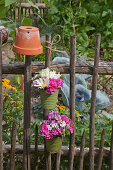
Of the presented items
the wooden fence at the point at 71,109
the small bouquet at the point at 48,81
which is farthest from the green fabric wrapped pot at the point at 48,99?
the wooden fence at the point at 71,109

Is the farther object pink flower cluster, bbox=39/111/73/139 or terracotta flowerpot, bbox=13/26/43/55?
pink flower cluster, bbox=39/111/73/139

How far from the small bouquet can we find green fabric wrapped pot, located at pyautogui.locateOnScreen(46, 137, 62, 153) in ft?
1.41

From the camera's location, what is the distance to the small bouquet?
89.8 inches

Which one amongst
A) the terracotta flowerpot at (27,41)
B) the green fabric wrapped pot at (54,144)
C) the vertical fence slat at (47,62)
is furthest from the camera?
the green fabric wrapped pot at (54,144)

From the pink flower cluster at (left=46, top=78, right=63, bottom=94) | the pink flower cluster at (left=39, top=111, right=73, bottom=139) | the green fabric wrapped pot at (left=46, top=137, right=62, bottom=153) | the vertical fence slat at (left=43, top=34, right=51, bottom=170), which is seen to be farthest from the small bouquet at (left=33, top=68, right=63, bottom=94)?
the green fabric wrapped pot at (left=46, top=137, right=62, bottom=153)

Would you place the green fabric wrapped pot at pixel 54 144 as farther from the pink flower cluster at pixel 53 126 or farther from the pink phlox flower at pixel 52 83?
the pink phlox flower at pixel 52 83

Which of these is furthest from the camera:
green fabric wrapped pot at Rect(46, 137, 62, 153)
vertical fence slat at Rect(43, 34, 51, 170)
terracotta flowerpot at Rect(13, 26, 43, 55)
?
green fabric wrapped pot at Rect(46, 137, 62, 153)

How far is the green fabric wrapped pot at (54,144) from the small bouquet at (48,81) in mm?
428

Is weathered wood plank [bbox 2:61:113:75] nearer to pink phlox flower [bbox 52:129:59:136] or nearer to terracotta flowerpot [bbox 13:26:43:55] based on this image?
terracotta flowerpot [bbox 13:26:43:55]

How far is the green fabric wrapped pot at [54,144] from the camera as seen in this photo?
2.46 metres

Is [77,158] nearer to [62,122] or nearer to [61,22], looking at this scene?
[62,122]

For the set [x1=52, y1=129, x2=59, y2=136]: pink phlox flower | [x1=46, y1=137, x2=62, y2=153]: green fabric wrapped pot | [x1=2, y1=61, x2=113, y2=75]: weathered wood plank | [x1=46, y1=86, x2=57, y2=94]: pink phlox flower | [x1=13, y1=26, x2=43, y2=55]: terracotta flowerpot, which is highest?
[x1=13, y1=26, x2=43, y2=55]: terracotta flowerpot

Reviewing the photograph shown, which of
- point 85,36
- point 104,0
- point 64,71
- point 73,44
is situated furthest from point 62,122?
point 104,0

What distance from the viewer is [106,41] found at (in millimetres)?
6383
